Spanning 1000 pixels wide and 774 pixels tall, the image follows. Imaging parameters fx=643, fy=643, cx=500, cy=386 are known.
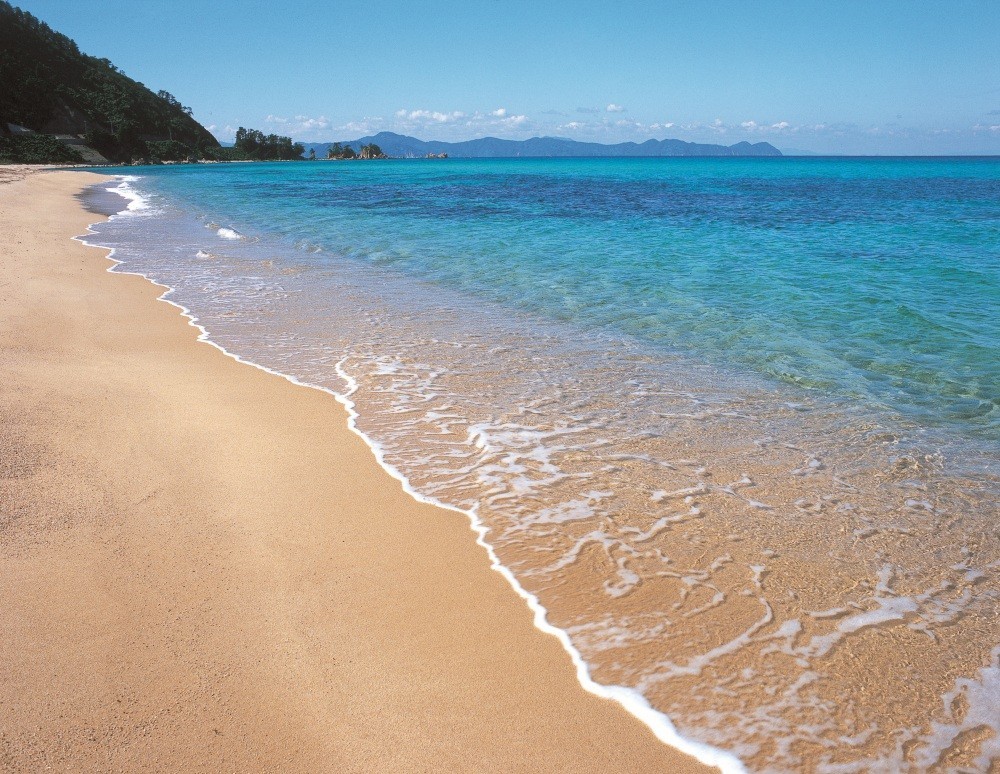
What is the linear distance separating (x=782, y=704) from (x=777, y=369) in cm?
532

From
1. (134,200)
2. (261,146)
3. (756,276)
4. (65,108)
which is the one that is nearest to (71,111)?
(65,108)

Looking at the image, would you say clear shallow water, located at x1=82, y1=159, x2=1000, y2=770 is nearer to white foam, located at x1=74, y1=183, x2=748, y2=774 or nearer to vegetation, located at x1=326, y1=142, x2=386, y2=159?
white foam, located at x1=74, y1=183, x2=748, y2=774

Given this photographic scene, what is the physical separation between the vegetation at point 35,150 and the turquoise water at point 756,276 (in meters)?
64.5

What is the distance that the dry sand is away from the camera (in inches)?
103

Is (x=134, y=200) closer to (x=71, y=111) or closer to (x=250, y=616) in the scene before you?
(x=250, y=616)

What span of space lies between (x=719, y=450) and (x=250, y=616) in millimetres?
3797

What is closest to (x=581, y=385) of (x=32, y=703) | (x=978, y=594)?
(x=978, y=594)

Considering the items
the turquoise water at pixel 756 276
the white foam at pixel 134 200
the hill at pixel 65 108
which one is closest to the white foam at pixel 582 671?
the turquoise water at pixel 756 276

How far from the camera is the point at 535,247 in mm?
17031

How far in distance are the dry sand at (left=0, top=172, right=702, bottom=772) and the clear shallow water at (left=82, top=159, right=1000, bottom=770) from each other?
1.33 ft

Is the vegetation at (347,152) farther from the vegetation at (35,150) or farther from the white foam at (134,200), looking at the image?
the white foam at (134,200)

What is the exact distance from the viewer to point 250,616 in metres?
3.36

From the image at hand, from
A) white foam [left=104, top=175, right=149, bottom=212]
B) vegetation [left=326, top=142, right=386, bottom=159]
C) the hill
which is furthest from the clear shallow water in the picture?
vegetation [left=326, top=142, right=386, bottom=159]

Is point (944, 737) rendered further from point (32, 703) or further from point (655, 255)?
point (655, 255)
